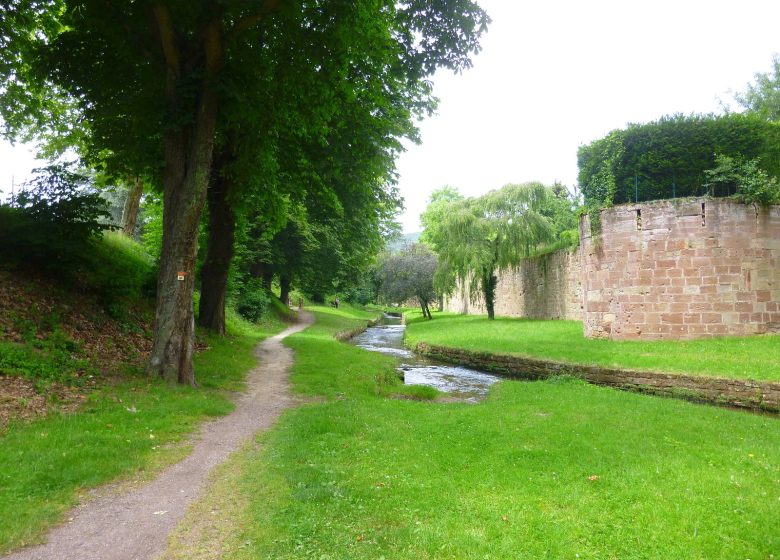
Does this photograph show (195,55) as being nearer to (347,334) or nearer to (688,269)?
(688,269)

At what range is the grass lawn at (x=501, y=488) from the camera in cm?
370

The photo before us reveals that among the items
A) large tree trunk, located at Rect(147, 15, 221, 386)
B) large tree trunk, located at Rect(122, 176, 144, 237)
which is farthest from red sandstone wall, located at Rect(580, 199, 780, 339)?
large tree trunk, located at Rect(122, 176, 144, 237)

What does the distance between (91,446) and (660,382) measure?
38.3ft

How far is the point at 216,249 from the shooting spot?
15305 mm

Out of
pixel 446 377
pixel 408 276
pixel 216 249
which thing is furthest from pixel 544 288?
pixel 216 249

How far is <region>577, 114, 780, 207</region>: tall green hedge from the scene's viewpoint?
52.6 feet

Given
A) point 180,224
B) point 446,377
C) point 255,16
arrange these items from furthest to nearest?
1. point 446,377
2. point 180,224
3. point 255,16

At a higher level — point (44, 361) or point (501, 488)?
point (44, 361)

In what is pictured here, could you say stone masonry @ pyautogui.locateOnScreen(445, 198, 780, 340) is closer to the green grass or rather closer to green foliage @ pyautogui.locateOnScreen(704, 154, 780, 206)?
green foliage @ pyautogui.locateOnScreen(704, 154, 780, 206)

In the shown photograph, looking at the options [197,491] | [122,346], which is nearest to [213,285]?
[122,346]

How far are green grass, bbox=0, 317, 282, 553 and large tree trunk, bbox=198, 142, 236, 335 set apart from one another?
272 inches

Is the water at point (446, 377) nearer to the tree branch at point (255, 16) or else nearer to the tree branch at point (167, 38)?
the tree branch at point (255, 16)

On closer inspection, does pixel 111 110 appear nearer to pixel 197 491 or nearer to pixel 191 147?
pixel 191 147

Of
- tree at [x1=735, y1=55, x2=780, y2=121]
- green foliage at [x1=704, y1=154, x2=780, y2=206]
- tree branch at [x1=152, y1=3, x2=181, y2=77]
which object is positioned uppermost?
tree at [x1=735, y1=55, x2=780, y2=121]
